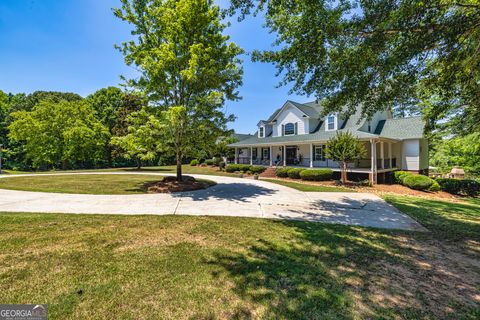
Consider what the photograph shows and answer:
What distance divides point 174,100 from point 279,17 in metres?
7.49

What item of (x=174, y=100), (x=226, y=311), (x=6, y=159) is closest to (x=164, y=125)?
(x=174, y=100)

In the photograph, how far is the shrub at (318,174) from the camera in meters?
17.8

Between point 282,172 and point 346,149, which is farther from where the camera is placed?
point 282,172

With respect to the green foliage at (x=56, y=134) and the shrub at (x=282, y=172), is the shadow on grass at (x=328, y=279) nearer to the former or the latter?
the shrub at (x=282, y=172)

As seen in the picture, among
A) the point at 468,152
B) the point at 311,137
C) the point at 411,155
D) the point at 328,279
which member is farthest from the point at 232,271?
the point at 468,152

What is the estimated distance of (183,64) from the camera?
37.0 feet

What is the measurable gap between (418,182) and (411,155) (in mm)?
4926

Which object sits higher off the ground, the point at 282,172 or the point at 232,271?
the point at 282,172

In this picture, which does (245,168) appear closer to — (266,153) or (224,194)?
(266,153)

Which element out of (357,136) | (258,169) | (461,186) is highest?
(357,136)

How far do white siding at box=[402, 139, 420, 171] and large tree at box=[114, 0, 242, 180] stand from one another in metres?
16.4

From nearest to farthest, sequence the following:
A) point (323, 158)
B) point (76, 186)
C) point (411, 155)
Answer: point (76, 186) → point (411, 155) → point (323, 158)

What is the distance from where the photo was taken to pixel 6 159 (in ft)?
111

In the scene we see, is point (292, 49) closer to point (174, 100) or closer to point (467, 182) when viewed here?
point (174, 100)
